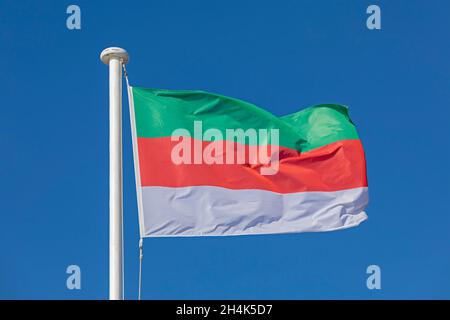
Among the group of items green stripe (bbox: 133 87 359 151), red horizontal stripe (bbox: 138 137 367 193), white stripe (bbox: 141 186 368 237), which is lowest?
white stripe (bbox: 141 186 368 237)

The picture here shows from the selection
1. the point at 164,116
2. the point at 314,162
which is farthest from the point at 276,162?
the point at 164,116

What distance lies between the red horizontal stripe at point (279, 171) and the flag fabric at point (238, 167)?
0.7 inches

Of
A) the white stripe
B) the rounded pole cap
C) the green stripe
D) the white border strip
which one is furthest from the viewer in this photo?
the green stripe

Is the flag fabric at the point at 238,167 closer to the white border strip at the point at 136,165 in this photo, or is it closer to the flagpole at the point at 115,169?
the white border strip at the point at 136,165

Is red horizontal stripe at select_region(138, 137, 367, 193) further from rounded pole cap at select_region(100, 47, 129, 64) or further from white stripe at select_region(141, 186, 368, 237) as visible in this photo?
rounded pole cap at select_region(100, 47, 129, 64)

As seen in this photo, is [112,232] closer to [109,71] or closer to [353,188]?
[109,71]

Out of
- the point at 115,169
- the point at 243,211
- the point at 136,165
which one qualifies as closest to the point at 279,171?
the point at 243,211

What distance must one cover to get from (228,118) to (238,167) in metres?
0.99

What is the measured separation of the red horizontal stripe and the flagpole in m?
1.13

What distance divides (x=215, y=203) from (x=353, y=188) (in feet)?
8.27

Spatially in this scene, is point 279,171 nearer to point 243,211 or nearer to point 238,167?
point 238,167

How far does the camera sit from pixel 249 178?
15055mm

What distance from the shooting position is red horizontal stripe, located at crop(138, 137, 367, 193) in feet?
47.3

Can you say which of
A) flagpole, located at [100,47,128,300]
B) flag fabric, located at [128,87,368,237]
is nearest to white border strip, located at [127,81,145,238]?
flag fabric, located at [128,87,368,237]
